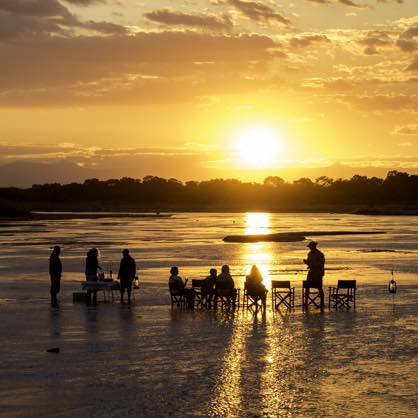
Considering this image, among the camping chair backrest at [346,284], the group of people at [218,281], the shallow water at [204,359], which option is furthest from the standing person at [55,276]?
the camping chair backrest at [346,284]

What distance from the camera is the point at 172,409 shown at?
12.4 metres

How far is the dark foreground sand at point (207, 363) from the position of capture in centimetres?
1263

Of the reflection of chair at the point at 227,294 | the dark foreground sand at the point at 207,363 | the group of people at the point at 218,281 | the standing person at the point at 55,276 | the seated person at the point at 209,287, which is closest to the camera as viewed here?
the dark foreground sand at the point at 207,363

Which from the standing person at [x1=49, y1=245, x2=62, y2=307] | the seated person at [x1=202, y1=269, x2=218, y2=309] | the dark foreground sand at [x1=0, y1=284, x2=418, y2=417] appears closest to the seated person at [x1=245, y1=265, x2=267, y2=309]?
the dark foreground sand at [x1=0, y1=284, x2=418, y2=417]

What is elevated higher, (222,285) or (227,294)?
(222,285)

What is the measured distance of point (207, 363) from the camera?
1568 cm

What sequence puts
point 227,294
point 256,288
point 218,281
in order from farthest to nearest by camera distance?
point 218,281 → point 227,294 → point 256,288

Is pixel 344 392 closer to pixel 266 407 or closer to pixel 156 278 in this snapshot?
pixel 266 407

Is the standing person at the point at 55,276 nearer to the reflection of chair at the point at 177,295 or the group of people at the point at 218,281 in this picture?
the group of people at the point at 218,281

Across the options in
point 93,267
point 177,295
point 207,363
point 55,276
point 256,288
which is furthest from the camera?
point 93,267

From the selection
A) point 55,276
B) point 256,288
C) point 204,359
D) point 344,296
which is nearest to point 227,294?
point 256,288

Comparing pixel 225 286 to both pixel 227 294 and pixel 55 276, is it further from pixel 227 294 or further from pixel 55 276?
pixel 55 276

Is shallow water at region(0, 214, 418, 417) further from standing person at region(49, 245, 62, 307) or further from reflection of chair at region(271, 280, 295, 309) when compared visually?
reflection of chair at region(271, 280, 295, 309)

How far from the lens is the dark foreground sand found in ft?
41.4
